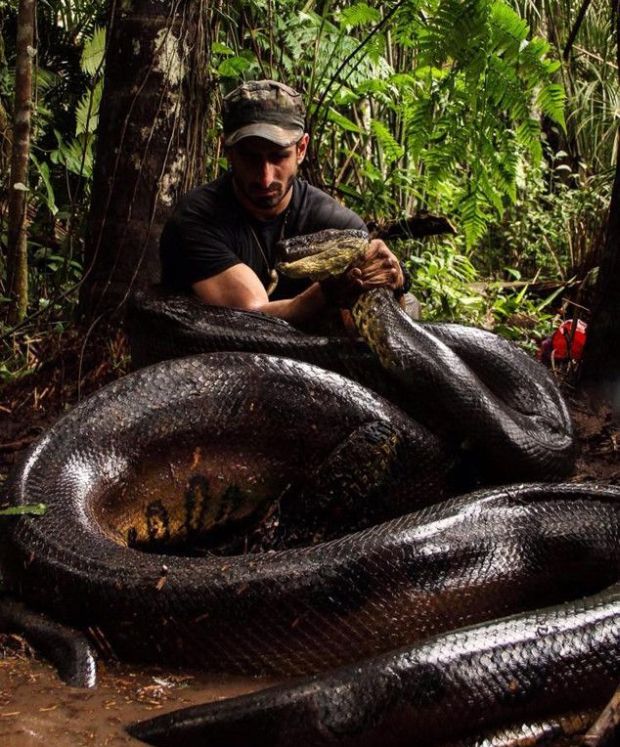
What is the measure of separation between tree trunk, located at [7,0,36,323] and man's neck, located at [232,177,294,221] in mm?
1641

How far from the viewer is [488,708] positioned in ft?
8.82

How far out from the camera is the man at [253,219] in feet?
17.2

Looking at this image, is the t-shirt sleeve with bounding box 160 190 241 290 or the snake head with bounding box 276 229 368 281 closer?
the snake head with bounding box 276 229 368 281

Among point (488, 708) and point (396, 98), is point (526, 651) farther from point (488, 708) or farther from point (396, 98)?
point (396, 98)

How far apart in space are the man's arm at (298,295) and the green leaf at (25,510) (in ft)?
6.01

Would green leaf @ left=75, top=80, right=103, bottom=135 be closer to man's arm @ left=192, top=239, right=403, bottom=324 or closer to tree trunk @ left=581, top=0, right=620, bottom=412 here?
man's arm @ left=192, top=239, right=403, bottom=324

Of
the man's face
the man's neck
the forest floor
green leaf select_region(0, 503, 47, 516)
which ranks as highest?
the man's face

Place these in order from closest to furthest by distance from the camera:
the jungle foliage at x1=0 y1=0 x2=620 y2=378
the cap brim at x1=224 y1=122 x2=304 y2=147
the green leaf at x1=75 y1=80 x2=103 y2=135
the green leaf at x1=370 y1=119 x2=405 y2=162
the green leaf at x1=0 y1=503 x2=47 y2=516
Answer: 1. the green leaf at x1=0 y1=503 x2=47 y2=516
2. the cap brim at x1=224 y1=122 x2=304 y2=147
3. the jungle foliage at x1=0 y1=0 x2=620 y2=378
4. the green leaf at x1=75 y1=80 x2=103 y2=135
5. the green leaf at x1=370 y1=119 x2=405 y2=162

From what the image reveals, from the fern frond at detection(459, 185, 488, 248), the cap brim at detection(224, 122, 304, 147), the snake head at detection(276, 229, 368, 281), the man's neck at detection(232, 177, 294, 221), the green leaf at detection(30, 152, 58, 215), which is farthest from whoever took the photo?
the green leaf at detection(30, 152, 58, 215)

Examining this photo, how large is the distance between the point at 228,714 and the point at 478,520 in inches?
53.6

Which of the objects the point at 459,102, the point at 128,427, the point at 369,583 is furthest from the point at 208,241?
the point at 369,583

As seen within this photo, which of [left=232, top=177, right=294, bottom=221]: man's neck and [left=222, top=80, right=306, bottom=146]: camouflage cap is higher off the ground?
[left=222, top=80, right=306, bottom=146]: camouflage cap

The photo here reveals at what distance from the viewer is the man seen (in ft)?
17.2

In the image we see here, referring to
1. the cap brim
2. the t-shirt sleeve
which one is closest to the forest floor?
the t-shirt sleeve
